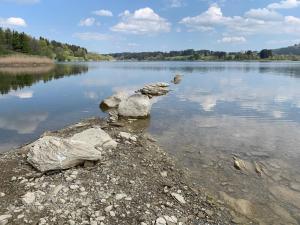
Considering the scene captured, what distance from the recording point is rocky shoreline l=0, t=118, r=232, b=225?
7.92 metres

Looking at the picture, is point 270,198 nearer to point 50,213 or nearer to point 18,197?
point 50,213

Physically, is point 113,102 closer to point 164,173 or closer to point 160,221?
point 164,173

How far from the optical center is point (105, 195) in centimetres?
886

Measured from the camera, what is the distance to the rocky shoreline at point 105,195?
312 inches

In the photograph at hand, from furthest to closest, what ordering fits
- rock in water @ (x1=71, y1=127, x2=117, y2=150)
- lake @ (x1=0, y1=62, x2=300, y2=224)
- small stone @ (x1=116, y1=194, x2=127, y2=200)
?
rock in water @ (x1=71, y1=127, x2=117, y2=150), lake @ (x1=0, y1=62, x2=300, y2=224), small stone @ (x1=116, y1=194, x2=127, y2=200)

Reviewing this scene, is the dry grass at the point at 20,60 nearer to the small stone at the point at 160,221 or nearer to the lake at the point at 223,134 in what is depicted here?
the lake at the point at 223,134

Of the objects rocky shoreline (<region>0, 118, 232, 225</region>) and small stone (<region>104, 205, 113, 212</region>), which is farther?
small stone (<region>104, 205, 113, 212</region>)

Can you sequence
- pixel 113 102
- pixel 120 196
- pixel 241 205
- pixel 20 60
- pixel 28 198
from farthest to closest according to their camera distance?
pixel 20 60 < pixel 113 102 < pixel 241 205 < pixel 120 196 < pixel 28 198

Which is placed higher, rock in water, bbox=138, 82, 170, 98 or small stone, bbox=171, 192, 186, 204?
rock in water, bbox=138, 82, 170, 98

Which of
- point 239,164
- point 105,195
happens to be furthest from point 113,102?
point 105,195

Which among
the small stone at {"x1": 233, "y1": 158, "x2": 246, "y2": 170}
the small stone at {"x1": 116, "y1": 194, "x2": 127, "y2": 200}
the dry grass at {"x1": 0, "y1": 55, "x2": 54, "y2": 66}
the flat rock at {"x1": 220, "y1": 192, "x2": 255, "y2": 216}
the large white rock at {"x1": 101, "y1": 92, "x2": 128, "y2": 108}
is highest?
the dry grass at {"x1": 0, "y1": 55, "x2": 54, "y2": 66}

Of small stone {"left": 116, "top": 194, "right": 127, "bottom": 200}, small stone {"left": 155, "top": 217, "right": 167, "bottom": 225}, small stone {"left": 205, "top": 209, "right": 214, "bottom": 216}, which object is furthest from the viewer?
small stone {"left": 116, "top": 194, "right": 127, "bottom": 200}

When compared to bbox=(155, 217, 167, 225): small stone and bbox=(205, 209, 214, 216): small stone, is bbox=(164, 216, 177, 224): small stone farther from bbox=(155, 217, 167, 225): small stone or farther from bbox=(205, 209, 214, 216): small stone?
bbox=(205, 209, 214, 216): small stone

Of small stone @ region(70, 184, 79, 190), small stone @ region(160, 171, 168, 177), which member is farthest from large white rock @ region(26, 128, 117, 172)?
small stone @ region(160, 171, 168, 177)
